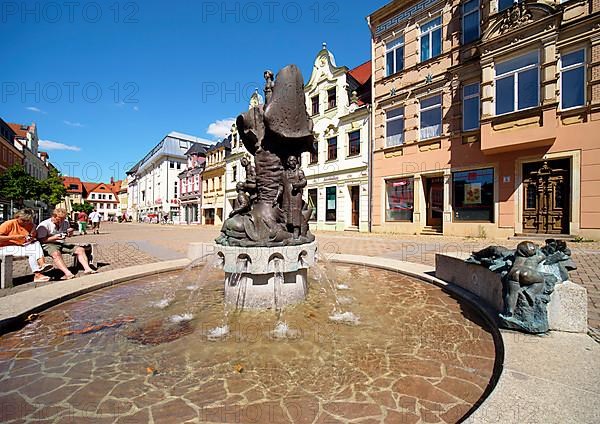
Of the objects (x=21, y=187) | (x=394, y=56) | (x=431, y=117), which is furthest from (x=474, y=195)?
(x=21, y=187)

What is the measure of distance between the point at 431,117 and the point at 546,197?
7.10 metres

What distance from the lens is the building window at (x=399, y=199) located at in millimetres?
17984

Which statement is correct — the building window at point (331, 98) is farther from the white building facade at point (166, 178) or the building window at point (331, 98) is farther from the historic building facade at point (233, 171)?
the white building facade at point (166, 178)

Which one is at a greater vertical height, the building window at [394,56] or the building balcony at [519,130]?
Result: the building window at [394,56]

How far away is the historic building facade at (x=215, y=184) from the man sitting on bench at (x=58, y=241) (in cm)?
2932

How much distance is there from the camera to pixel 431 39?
56.1 ft

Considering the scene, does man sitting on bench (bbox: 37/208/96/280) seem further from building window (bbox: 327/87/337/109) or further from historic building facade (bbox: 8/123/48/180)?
historic building facade (bbox: 8/123/48/180)

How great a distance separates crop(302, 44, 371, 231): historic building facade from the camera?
20703 millimetres

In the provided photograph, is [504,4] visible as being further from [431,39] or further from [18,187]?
[18,187]

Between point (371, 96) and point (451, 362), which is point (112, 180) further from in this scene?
point (451, 362)

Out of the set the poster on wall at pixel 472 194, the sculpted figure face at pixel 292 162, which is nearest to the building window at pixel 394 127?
the poster on wall at pixel 472 194

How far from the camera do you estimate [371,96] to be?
67.3ft

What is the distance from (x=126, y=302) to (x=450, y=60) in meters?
18.7

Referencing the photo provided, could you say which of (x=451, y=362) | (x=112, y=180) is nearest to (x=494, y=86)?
(x=451, y=362)
